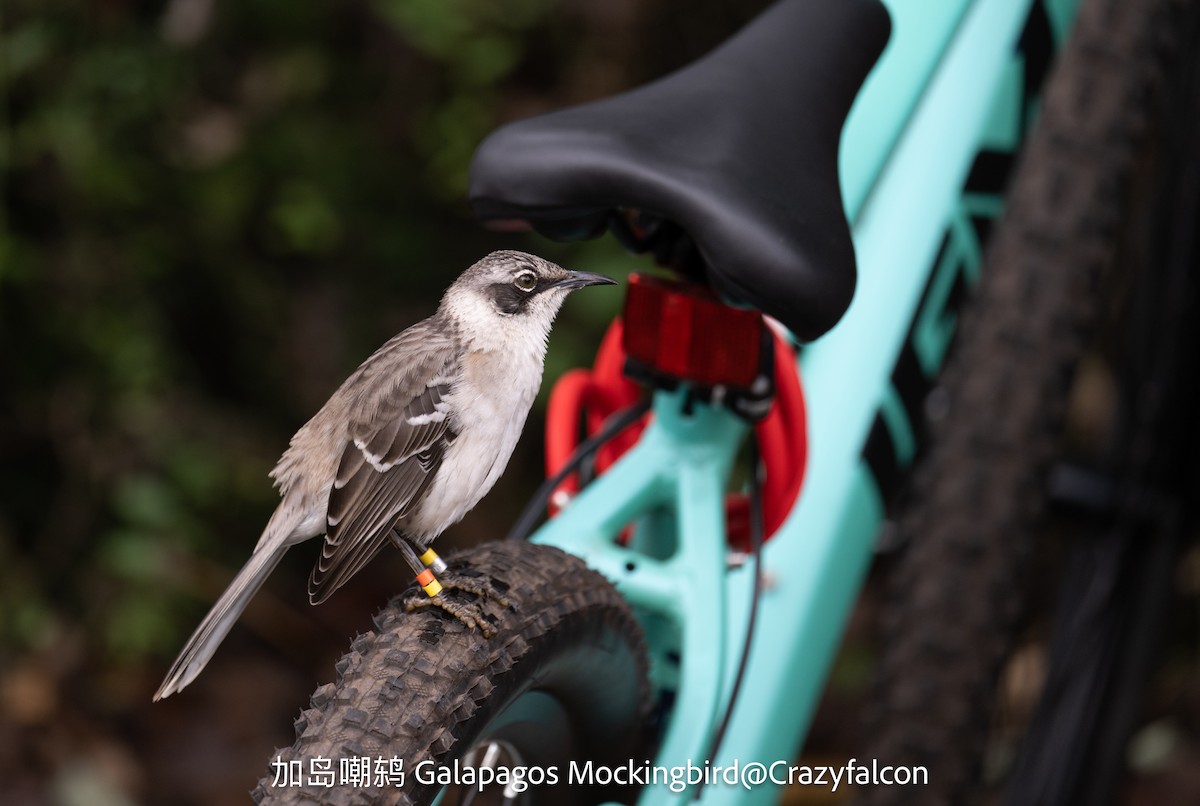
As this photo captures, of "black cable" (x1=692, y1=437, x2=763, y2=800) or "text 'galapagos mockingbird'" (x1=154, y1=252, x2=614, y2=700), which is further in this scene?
"black cable" (x1=692, y1=437, x2=763, y2=800)

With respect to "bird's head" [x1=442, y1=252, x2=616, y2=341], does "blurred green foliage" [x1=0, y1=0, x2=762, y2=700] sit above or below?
below

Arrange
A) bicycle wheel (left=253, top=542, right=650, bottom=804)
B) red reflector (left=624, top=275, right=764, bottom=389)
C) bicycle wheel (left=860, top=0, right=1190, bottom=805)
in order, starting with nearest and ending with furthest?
bicycle wheel (left=253, top=542, right=650, bottom=804) < red reflector (left=624, top=275, right=764, bottom=389) < bicycle wheel (left=860, top=0, right=1190, bottom=805)

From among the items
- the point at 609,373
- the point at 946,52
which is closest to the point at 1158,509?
the point at 946,52

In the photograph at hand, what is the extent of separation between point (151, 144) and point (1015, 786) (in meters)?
2.46

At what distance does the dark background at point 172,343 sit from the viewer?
288 cm

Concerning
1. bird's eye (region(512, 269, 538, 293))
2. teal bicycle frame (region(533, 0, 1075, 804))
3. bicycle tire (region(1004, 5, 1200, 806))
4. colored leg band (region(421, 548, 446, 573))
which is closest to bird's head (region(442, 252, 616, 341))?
bird's eye (region(512, 269, 538, 293))

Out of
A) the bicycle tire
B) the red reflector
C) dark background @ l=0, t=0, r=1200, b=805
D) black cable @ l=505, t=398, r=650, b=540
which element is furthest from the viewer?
dark background @ l=0, t=0, r=1200, b=805

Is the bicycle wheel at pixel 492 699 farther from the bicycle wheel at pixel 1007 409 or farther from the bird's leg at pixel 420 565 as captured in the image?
the bicycle wheel at pixel 1007 409

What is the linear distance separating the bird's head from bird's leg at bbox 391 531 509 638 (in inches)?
8.4

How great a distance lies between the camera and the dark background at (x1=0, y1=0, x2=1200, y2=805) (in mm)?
2883

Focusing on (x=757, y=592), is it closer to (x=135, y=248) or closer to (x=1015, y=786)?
(x=1015, y=786)

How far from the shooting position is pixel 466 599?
3.50 feet

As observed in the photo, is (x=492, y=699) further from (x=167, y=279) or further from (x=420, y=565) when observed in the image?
(x=167, y=279)

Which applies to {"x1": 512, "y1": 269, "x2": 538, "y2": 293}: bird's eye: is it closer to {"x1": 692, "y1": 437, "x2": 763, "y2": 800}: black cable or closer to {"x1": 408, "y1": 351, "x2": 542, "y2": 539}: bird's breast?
{"x1": 408, "y1": 351, "x2": 542, "y2": 539}: bird's breast
